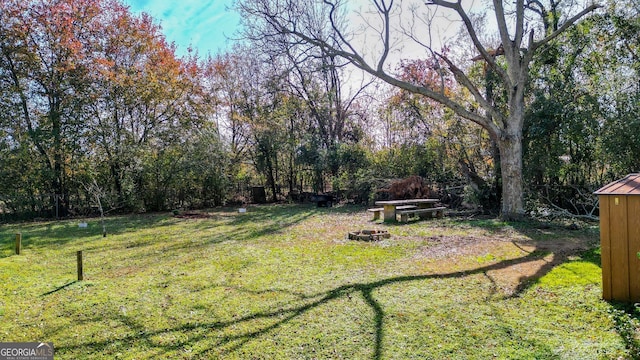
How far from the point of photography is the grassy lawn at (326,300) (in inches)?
110

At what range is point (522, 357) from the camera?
2.52 m

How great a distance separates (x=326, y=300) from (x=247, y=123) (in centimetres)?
1461

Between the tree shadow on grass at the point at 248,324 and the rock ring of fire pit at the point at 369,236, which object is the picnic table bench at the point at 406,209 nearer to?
the rock ring of fire pit at the point at 369,236

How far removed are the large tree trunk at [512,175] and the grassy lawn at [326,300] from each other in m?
1.58

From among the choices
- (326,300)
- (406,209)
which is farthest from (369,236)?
(406,209)

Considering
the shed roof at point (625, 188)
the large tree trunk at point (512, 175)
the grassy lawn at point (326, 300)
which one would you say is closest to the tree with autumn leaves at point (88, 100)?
the grassy lawn at point (326, 300)

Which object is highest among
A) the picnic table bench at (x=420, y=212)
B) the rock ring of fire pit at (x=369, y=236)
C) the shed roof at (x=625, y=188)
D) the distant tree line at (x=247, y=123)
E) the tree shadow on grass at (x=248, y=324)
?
the distant tree line at (x=247, y=123)

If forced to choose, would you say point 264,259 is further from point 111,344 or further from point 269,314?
point 111,344

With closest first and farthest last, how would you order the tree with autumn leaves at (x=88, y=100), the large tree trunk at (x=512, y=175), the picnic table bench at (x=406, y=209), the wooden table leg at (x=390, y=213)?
the large tree trunk at (x=512, y=175)
the picnic table bench at (x=406, y=209)
the wooden table leg at (x=390, y=213)
the tree with autumn leaves at (x=88, y=100)

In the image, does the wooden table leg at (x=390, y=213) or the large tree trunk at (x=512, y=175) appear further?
the wooden table leg at (x=390, y=213)

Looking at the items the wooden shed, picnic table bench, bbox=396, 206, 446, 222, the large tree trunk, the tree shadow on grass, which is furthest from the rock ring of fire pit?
the wooden shed

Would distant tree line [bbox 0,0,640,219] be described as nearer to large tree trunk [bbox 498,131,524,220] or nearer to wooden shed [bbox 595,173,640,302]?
large tree trunk [bbox 498,131,524,220]

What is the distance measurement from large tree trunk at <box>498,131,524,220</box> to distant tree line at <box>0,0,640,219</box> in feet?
3.30

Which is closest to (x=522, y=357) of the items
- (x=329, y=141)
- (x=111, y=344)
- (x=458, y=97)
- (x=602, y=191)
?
(x=602, y=191)
